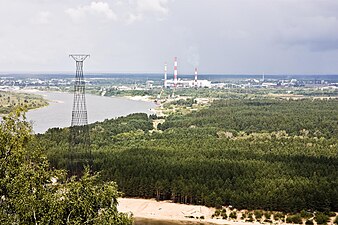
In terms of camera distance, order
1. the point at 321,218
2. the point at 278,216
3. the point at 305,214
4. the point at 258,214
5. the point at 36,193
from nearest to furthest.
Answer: the point at 36,193 < the point at 321,218 < the point at 305,214 < the point at 278,216 < the point at 258,214

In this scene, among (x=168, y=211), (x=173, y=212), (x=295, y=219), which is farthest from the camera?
(x=168, y=211)

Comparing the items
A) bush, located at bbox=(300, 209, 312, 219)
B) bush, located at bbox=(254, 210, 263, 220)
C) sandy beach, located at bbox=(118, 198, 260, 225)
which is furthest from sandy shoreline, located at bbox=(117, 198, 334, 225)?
bush, located at bbox=(300, 209, 312, 219)

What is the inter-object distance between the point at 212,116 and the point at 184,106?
28676 millimetres

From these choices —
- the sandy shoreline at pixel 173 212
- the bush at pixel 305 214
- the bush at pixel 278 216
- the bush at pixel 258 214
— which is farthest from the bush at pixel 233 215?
the bush at pixel 305 214

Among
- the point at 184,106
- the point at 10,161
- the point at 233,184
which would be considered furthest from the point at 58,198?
the point at 184,106

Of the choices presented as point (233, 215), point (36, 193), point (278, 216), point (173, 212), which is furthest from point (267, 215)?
point (36, 193)

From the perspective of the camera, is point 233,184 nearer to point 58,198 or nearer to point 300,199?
point 300,199

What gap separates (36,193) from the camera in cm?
1055

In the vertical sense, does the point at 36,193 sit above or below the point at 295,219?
above

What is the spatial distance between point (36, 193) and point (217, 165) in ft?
94.1

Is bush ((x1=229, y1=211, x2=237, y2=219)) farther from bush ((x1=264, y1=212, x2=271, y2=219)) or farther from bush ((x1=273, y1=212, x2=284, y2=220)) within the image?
bush ((x1=273, y1=212, x2=284, y2=220))

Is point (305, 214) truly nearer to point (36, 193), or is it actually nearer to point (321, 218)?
point (321, 218)

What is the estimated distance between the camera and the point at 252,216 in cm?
3117

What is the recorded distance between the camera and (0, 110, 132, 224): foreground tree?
10.2 meters
